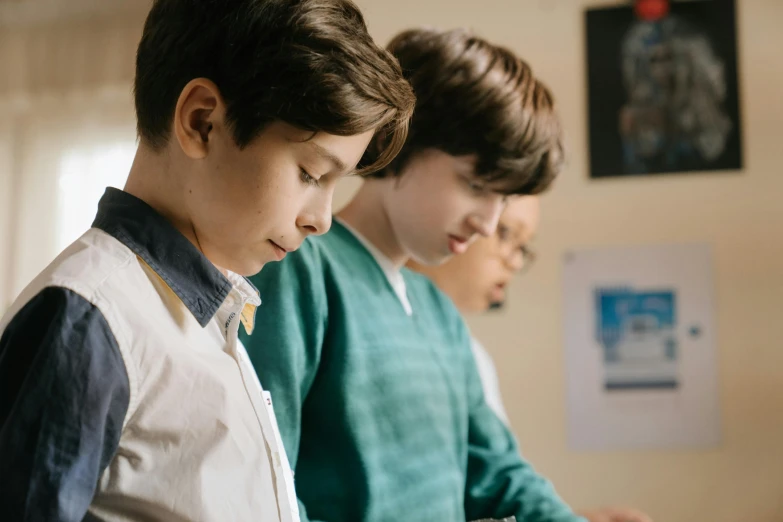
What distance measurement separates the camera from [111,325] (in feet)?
1.57

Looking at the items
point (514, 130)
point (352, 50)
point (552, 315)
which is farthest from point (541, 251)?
point (352, 50)

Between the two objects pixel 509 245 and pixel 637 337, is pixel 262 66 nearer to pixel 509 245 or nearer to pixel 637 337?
pixel 509 245

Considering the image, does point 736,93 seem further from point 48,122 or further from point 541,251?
point 48,122

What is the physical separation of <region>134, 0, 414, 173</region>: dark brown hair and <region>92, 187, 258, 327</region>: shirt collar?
0.18 ft

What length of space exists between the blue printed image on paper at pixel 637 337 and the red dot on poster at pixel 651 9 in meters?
0.67

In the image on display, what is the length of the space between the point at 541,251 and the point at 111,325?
1.76 metres

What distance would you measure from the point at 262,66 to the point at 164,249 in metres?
0.13

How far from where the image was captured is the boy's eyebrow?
58 cm

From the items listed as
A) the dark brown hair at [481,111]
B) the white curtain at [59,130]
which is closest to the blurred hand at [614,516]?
the dark brown hair at [481,111]

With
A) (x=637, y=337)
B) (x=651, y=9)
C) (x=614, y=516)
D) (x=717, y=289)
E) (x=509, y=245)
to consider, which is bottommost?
(x=614, y=516)

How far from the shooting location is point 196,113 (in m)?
0.57

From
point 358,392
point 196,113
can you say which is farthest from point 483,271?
point 196,113

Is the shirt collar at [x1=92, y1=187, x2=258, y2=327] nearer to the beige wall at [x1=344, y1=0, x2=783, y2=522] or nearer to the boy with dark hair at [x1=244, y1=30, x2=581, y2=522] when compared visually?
the boy with dark hair at [x1=244, y1=30, x2=581, y2=522]

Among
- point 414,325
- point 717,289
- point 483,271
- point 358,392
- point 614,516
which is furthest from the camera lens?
point 717,289
